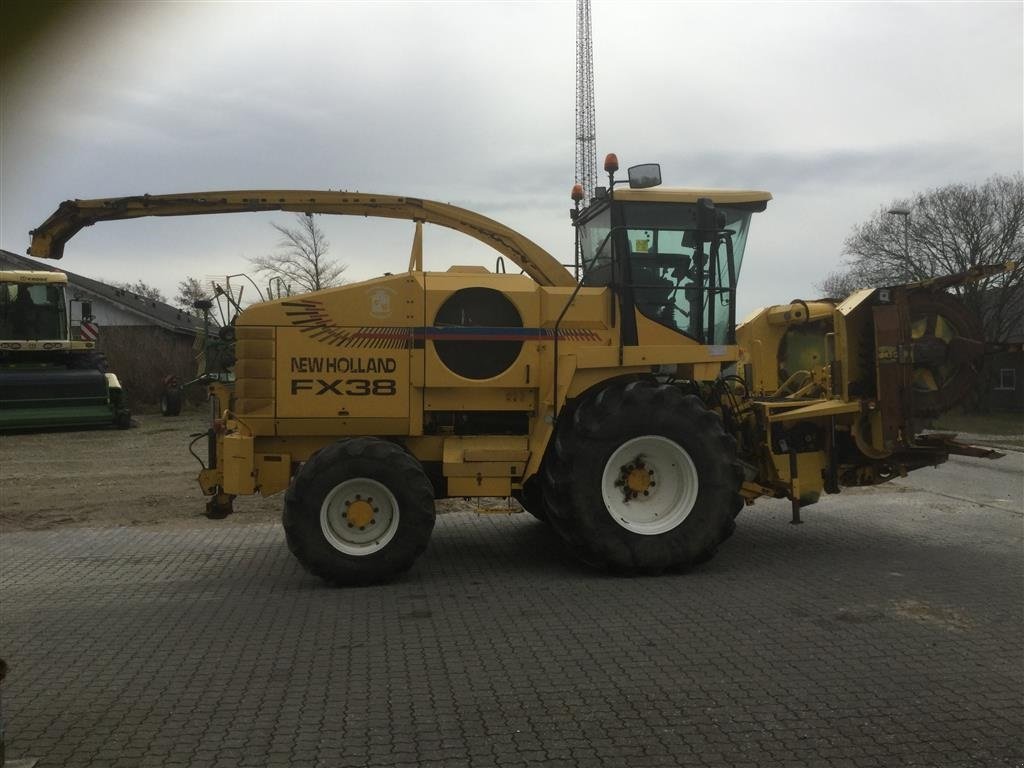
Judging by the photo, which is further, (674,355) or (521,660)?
(674,355)

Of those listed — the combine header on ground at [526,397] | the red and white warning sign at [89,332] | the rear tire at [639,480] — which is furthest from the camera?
the red and white warning sign at [89,332]

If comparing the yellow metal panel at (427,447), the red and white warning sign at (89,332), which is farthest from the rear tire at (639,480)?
the red and white warning sign at (89,332)

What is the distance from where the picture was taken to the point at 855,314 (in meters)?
8.07

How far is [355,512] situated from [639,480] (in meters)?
2.23

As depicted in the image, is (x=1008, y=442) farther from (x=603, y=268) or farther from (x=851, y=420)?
(x=603, y=268)

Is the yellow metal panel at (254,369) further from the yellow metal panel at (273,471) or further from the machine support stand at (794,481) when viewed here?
the machine support stand at (794,481)

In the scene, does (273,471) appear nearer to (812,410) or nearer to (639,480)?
(639,480)

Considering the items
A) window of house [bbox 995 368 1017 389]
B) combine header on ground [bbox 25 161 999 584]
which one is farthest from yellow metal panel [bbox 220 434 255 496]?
window of house [bbox 995 368 1017 389]

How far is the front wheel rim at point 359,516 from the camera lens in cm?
655

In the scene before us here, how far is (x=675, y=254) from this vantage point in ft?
24.1

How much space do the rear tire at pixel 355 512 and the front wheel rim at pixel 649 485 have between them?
1.47 meters

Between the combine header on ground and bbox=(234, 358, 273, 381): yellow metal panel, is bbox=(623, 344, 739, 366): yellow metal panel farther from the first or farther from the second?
bbox=(234, 358, 273, 381): yellow metal panel

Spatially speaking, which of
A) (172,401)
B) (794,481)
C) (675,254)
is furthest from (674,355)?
(172,401)

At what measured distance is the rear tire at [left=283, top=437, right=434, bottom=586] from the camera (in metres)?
6.47
